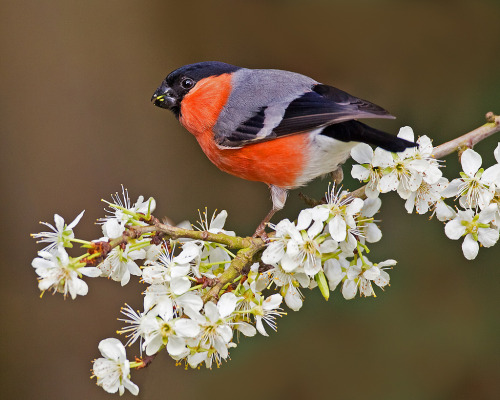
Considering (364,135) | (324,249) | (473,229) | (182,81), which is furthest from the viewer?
(182,81)

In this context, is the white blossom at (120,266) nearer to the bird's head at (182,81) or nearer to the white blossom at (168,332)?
the white blossom at (168,332)

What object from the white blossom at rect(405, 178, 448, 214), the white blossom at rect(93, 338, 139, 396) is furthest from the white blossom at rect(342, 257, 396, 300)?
the white blossom at rect(93, 338, 139, 396)

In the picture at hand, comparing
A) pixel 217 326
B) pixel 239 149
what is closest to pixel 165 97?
pixel 239 149

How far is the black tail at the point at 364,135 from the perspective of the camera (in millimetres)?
1794

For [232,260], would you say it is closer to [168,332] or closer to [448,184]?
[168,332]

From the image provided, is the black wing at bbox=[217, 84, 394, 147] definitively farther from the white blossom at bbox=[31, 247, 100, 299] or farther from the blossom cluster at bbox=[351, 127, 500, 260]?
the white blossom at bbox=[31, 247, 100, 299]

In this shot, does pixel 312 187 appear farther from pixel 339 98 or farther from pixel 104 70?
pixel 104 70

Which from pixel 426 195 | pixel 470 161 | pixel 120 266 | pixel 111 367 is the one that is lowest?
pixel 111 367

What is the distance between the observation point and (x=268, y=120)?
2.20 metres

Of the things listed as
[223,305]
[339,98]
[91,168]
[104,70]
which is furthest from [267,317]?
[104,70]

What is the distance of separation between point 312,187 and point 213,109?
48.3 inches

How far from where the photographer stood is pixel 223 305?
5.13 ft

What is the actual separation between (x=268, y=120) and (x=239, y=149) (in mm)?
162

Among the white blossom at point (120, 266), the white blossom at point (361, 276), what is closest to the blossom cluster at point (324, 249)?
the white blossom at point (361, 276)
